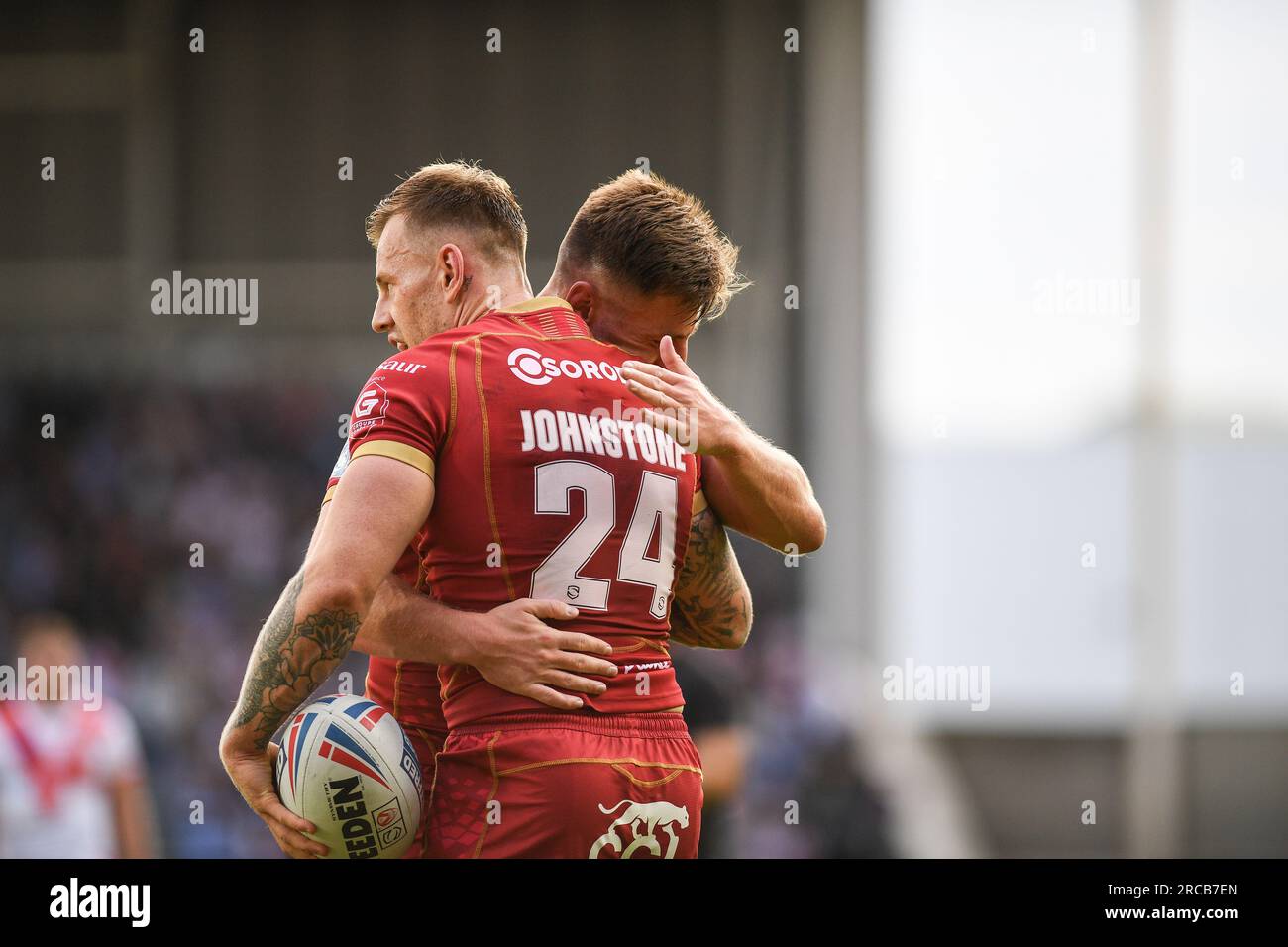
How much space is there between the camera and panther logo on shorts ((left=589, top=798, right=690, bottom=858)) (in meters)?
3.06

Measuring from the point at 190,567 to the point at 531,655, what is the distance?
44.1 feet

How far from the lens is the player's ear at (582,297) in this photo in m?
3.49

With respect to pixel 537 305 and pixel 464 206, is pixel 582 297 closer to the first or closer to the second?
pixel 537 305

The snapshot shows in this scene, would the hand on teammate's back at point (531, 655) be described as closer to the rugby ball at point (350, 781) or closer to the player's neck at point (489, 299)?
the rugby ball at point (350, 781)

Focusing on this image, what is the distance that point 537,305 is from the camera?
3.29 meters

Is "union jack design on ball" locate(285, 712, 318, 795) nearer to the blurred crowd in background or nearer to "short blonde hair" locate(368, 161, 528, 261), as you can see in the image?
"short blonde hair" locate(368, 161, 528, 261)

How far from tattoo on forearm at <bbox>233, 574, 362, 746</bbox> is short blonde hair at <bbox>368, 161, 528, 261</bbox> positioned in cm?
105

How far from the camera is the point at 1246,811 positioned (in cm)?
1717

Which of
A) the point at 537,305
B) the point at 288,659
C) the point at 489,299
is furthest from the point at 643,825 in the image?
the point at 489,299

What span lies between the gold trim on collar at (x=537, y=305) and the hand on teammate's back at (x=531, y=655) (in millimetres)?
716

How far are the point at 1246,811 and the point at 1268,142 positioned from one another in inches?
335
